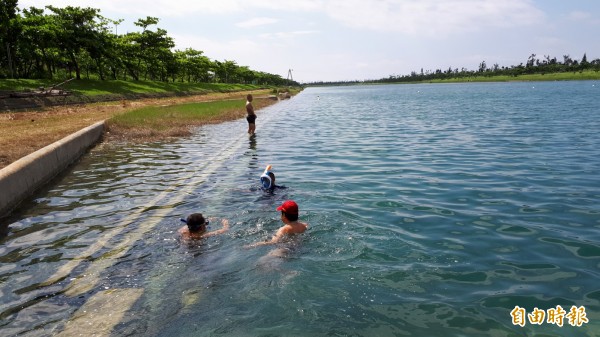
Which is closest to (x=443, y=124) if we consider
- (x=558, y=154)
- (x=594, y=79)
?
(x=558, y=154)

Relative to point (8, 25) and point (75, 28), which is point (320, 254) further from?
point (75, 28)

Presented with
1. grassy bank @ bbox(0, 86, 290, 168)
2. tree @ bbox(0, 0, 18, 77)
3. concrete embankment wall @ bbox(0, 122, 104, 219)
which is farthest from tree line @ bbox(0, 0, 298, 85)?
concrete embankment wall @ bbox(0, 122, 104, 219)

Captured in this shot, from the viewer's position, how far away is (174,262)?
264 inches

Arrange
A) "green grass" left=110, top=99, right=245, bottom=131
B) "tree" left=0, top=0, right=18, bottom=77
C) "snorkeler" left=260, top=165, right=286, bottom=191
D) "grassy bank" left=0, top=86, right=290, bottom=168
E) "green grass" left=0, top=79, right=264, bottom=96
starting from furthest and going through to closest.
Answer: "tree" left=0, top=0, right=18, bottom=77 < "green grass" left=0, top=79, right=264, bottom=96 < "green grass" left=110, top=99, right=245, bottom=131 < "grassy bank" left=0, top=86, right=290, bottom=168 < "snorkeler" left=260, top=165, right=286, bottom=191

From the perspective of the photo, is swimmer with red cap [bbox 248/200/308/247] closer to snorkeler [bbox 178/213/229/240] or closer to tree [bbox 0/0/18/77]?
snorkeler [bbox 178/213/229/240]

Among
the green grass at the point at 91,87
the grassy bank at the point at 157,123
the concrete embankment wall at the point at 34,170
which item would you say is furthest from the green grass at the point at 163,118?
the green grass at the point at 91,87

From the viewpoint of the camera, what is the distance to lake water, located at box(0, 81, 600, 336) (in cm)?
503

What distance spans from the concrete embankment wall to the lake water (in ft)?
1.45

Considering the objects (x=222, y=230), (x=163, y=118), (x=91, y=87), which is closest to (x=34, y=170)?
(x=222, y=230)

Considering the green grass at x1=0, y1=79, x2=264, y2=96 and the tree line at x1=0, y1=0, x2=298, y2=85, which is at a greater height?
the tree line at x1=0, y1=0, x2=298, y2=85

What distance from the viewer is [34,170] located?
37.0 ft

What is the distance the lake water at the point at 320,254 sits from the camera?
5.03m

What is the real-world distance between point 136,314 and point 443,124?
26.2 m

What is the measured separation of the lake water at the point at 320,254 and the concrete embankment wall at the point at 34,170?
44 centimetres
